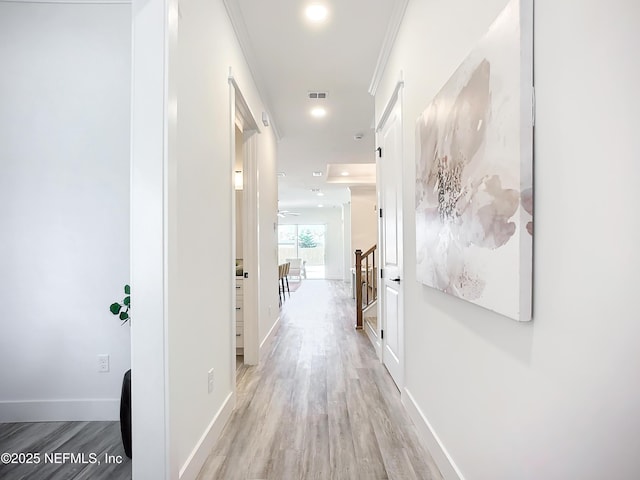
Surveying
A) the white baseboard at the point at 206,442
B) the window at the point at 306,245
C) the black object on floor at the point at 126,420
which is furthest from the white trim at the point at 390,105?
the window at the point at 306,245

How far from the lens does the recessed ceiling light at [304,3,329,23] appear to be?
2.50 m

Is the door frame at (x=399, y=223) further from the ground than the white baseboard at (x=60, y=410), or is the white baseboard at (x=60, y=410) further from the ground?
the door frame at (x=399, y=223)

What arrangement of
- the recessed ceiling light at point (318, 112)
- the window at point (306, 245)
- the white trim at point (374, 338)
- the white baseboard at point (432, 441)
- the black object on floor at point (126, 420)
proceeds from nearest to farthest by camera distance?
1. the white baseboard at point (432, 441)
2. the black object on floor at point (126, 420)
3. the white trim at point (374, 338)
4. the recessed ceiling light at point (318, 112)
5. the window at point (306, 245)

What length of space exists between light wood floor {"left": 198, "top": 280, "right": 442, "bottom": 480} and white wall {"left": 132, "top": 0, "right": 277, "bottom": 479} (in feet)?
0.70

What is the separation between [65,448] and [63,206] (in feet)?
4.85

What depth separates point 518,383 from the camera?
3.59 ft

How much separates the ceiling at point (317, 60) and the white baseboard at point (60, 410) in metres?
2.81

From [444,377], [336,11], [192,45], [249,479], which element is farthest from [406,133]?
[249,479]

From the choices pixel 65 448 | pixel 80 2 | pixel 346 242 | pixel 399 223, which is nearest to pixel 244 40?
pixel 80 2

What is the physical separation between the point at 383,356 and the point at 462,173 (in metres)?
2.47

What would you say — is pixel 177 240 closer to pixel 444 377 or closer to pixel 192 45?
pixel 192 45

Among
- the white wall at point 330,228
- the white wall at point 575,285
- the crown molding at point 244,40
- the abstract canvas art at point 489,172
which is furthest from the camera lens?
the white wall at point 330,228

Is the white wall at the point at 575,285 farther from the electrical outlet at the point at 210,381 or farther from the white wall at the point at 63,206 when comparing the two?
the white wall at the point at 63,206

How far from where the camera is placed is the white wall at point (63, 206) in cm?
235
